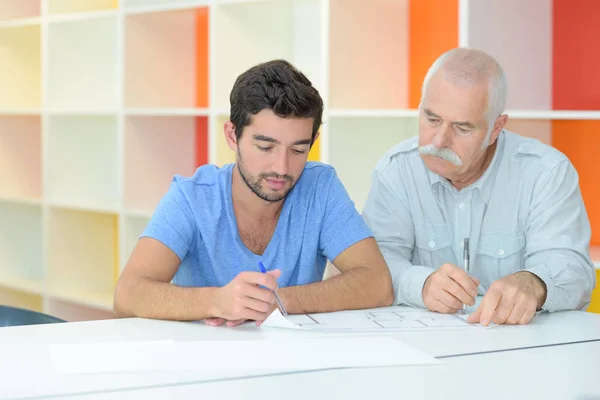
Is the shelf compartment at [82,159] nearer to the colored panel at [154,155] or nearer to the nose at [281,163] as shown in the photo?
the colored panel at [154,155]

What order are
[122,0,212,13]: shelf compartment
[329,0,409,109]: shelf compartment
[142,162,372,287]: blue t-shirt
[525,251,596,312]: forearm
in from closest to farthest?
[525,251,596,312]: forearm < [142,162,372,287]: blue t-shirt < [329,0,409,109]: shelf compartment < [122,0,212,13]: shelf compartment

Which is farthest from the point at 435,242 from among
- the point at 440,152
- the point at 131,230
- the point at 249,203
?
the point at 131,230

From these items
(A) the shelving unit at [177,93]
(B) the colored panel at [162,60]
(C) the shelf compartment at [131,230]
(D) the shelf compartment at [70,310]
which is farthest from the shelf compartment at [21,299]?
(B) the colored panel at [162,60]

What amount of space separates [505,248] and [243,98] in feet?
2.62

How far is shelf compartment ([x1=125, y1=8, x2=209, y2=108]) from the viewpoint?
3816 mm

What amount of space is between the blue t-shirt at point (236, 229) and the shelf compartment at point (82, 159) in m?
2.03

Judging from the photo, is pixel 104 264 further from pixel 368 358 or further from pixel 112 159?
pixel 368 358

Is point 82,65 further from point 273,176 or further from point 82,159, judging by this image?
point 273,176

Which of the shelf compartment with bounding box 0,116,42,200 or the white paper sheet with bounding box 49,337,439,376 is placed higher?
the shelf compartment with bounding box 0,116,42,200

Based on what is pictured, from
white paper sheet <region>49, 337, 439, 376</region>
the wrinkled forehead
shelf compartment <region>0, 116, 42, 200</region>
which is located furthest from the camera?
shelf compartment <region>0, 116, 42, 200</region>

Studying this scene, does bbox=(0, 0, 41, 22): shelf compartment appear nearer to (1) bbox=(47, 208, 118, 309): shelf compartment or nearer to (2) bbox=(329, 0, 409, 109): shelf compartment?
(1) bbox=(47, 208, 118, 309): shelf compartment

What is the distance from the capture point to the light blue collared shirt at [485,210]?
2273mm

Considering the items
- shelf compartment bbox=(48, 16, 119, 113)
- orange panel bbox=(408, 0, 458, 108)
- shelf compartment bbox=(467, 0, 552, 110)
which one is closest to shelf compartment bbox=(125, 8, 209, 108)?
shelf compartment bbox=(48, 16, 119, 113)

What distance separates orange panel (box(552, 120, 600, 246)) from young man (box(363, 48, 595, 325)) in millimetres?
666
